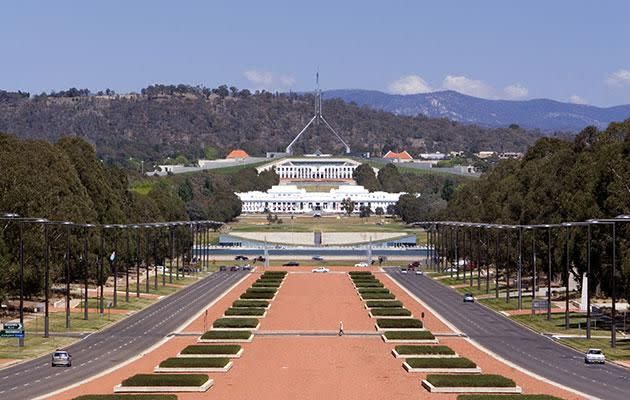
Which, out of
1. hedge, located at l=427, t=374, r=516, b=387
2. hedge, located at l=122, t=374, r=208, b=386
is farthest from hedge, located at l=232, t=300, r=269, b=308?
hedge, located at l=427, t=374, r=516, b=387

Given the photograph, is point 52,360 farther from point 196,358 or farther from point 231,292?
point 231,292

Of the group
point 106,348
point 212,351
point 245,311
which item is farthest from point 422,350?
point 245,311

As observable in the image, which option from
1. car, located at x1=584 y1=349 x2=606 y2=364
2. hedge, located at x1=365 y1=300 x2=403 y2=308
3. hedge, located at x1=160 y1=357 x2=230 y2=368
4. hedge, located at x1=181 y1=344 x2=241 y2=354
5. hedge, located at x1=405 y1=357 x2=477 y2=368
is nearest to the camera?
hedge, located at x1=160 y1=357 x2=230 y2=368

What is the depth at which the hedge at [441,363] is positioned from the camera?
7219cm

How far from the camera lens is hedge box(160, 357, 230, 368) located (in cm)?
7162

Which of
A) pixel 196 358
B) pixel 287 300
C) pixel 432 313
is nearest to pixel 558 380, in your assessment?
pixel 196 358

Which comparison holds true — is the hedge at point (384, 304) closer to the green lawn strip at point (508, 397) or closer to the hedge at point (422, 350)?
the hedge at point (422, 350)

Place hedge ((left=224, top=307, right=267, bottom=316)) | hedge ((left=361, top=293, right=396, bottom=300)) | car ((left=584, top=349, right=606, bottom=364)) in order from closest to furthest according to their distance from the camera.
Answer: car ((left=584, top=349, right=606, bottom=364)), hedge ((left=224, top=307, right=267, bottom=316)), hedge ((left=361, top=293, right=396, bottom=300))

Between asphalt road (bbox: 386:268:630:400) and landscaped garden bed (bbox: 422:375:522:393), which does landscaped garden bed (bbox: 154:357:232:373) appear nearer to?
landscaped garden bed (bbox: 422:375:522:393)

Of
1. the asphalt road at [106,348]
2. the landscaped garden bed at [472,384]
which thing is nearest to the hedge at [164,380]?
the asphalt road at [106,348]

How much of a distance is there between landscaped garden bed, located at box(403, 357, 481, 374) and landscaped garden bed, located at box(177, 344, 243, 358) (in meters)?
9.46

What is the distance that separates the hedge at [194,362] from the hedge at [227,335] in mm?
12382

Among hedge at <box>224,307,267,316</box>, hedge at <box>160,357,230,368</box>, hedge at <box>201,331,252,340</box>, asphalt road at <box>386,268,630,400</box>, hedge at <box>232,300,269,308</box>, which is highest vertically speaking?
hedge at <box>232,300,269,308</box>

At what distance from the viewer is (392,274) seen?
6516 inches
